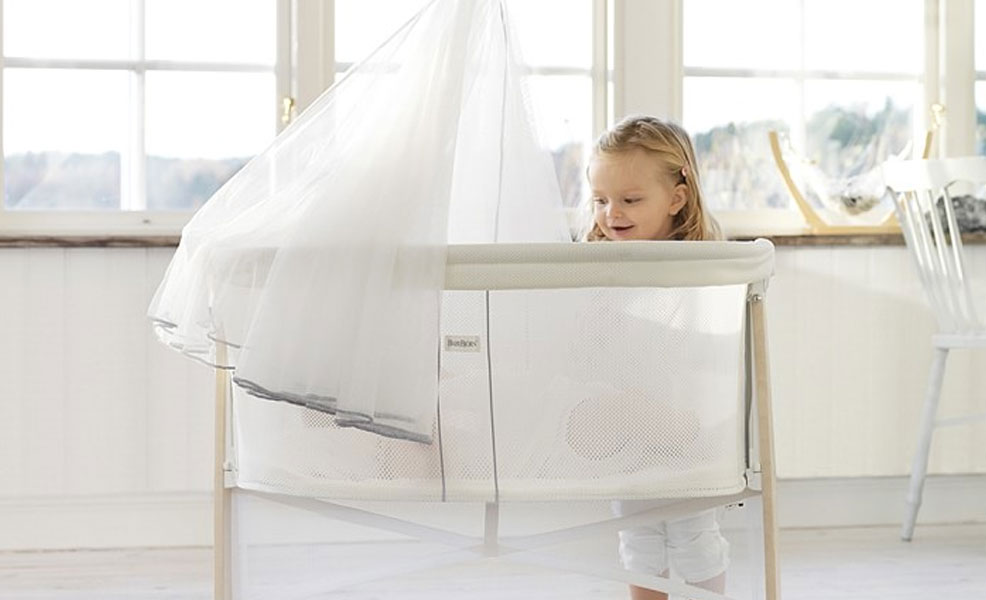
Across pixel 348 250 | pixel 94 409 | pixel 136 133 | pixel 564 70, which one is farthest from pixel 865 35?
pixel 348 250

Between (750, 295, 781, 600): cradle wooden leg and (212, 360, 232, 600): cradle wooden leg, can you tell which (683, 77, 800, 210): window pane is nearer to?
(750, 295, 781, 600): cradle wooden leg

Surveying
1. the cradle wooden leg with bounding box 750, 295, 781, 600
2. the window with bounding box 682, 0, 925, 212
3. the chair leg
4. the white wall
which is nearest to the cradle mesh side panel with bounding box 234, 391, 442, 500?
the cradle wooden leg with bounding box 750, 295, 781, 600

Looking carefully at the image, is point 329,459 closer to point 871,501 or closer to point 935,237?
point 935,237

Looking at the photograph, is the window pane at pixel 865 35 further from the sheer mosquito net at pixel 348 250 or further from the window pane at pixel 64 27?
the sheer mosquito net at pixel 348 250

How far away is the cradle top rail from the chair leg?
5.32 ft

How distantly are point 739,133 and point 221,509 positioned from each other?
2.02 metres

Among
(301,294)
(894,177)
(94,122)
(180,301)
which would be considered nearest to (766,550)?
(301,294)

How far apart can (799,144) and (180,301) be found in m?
2.09

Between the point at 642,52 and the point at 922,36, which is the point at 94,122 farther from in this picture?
the point at 922,36

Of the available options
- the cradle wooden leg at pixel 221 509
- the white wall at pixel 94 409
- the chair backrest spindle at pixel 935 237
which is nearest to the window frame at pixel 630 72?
the white wall at pixel 94 409

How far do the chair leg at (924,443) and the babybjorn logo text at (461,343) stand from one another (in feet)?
5.65

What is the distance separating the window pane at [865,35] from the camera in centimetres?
342

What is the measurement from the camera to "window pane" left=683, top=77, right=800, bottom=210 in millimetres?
3365

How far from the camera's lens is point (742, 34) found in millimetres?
3377
